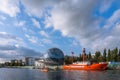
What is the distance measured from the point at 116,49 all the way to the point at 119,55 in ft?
26.6

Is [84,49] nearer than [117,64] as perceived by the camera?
No

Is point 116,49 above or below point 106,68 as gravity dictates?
above

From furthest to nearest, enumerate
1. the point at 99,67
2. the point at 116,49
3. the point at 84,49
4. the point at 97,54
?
1. the point at 97,54
2. the point at 84,49
3. the point at 116,49
4. the point at 99,67

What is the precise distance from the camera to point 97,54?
7864 inches

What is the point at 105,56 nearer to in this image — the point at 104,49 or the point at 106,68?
the point at 104,49

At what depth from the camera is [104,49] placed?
18462 centimetres

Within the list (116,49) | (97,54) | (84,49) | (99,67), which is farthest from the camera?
(97,54)

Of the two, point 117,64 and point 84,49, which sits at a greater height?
point 84,49

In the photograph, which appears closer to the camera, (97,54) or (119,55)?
(119,55)

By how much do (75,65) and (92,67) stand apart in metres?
31.0

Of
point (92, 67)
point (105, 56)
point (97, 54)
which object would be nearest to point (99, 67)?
point (92, 67)

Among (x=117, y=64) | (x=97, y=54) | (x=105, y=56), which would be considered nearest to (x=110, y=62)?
(x=117, y=64)

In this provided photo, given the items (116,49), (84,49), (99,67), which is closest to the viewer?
(99,67)

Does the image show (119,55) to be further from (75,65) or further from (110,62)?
(75,65)
